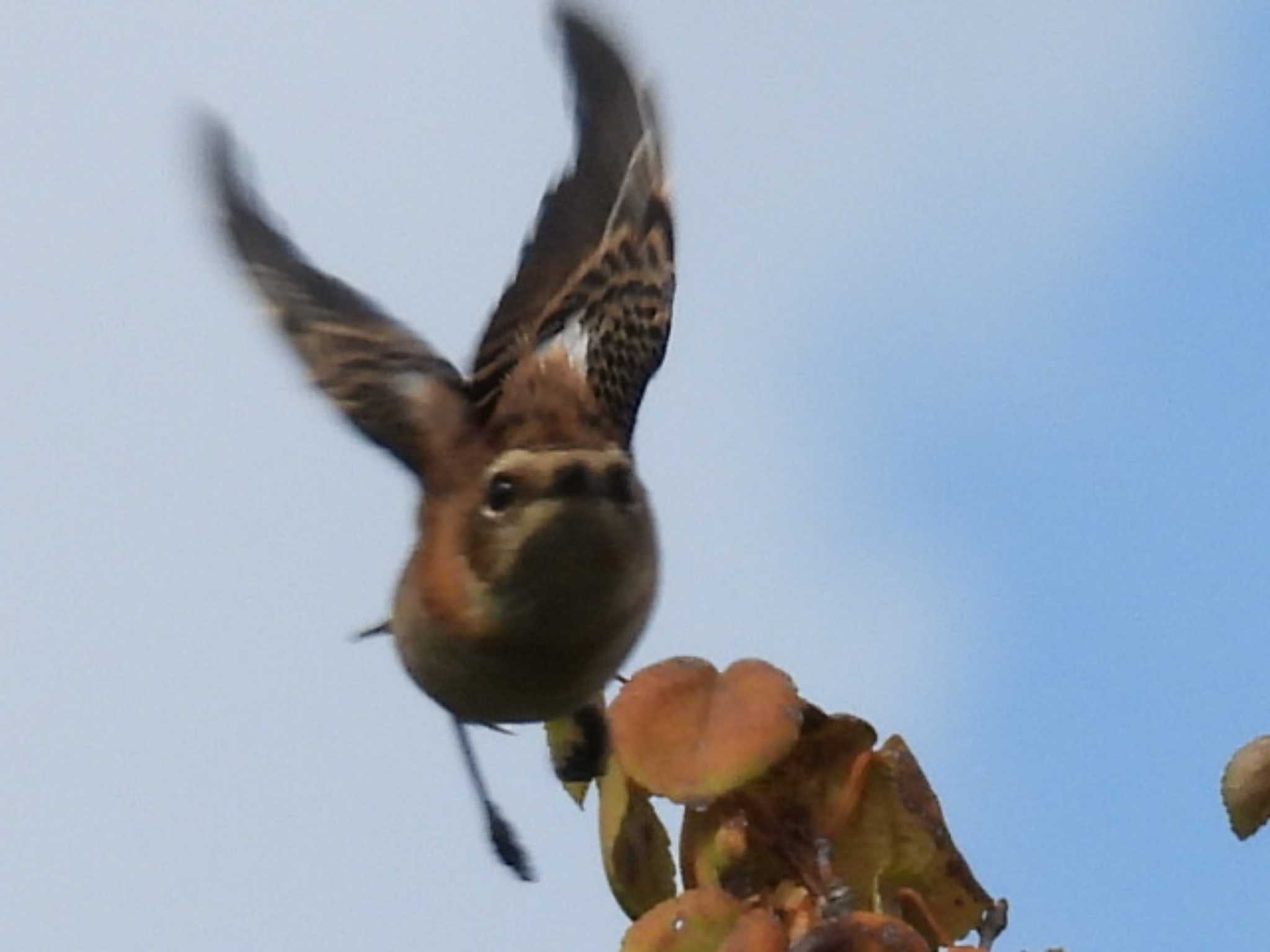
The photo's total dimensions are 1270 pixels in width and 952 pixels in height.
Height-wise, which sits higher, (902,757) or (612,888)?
(902,757)

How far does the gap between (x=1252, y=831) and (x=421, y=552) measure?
976 millimetres

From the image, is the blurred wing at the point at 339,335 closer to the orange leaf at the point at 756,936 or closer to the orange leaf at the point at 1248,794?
the orange leaf at the point at 756,936

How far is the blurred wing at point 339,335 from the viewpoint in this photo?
273 cm

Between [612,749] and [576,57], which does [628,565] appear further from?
[576,57]

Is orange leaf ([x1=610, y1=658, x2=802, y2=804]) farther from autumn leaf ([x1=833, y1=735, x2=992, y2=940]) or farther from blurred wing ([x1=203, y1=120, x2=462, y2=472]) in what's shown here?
blurred wing ([x1=203, y1=120, x2=462, y2=472])

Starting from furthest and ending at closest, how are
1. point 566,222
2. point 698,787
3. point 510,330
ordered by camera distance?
point 566,222 → point 510,330 → point 698,787

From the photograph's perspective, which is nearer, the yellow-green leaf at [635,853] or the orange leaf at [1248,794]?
the orange leaf at [1248,794]

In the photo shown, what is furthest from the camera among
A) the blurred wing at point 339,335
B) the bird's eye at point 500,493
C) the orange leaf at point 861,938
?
the blurred wing at point 339,335

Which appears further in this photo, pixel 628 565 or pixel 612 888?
pixel 612 888

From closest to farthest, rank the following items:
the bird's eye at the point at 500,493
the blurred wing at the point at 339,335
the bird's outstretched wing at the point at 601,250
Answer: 1. the bird's eye at the point at 500,493
2. the blurred wing at the point at 339,335
3. the bird's outstretched wing at the point at 601,250

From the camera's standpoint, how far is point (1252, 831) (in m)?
2.15

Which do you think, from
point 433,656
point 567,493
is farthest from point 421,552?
point 567,493

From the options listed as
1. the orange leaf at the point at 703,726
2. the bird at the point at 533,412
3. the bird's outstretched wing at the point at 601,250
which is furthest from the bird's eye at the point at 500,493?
the bird's outstretched wing at the point at 601,250

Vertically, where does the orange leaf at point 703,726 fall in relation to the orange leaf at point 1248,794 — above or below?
below
